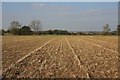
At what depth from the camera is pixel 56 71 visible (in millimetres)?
10883

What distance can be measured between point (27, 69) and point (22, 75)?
1.40 metres

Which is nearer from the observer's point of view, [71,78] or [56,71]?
[71,78]

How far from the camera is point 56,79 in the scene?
9250mm

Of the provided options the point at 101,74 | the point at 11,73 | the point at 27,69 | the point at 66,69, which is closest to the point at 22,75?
the point at 11,73

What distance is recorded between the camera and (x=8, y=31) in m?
122

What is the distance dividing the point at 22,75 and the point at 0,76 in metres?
0.87

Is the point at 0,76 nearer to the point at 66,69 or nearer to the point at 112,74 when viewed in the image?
the point at 66,69

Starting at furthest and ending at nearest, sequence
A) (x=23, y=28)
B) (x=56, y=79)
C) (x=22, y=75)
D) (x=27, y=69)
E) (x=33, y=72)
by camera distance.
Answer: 1. (x=23, y=28)
2. (x=27, y=69)
3. (x=33, y=72)
4. (x=22, y=75)
5. (x=56, y=79)

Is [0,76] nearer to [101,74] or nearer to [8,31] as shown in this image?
[101,74]

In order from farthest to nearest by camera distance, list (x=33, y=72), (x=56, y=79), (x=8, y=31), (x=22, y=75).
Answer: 1. (x=8, y=31)
2. (x=33, y=72)
3. (x=22, y=75)
4. (x=56, y=79)


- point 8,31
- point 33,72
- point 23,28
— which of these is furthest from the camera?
point 23,28

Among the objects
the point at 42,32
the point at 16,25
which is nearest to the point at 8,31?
the point at 16,25

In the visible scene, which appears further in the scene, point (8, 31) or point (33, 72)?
point (8, 31)

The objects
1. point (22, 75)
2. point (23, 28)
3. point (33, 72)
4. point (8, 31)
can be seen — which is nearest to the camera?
point (22, 75)
